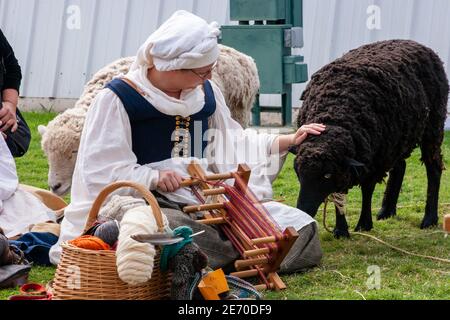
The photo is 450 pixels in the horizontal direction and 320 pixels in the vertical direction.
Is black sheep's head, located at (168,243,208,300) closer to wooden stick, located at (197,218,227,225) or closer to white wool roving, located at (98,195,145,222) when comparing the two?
white wool roving, located at (98,195,145,222)

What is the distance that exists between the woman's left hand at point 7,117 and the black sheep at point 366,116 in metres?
1.76

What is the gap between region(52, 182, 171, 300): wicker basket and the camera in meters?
3.79

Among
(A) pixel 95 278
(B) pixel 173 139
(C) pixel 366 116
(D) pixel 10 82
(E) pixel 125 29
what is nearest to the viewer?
(A) pixel 95 278

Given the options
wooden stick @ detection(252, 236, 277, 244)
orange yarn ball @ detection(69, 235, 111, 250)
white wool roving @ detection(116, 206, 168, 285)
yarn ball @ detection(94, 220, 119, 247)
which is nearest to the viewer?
white wool roving @ detection(116, 206, 168, 285)

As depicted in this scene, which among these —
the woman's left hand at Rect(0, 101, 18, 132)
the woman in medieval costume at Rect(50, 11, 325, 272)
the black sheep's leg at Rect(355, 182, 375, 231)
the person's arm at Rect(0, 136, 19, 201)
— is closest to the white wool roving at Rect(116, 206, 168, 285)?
the woman in medieval costume at Rect(50, 11, 325, 272)

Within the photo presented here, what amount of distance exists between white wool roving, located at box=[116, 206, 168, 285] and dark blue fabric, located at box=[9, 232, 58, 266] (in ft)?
4.89

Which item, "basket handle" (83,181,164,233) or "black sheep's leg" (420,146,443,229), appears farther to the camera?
"black sheep's leg" (420,146,443,229)

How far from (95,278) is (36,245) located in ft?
4.70

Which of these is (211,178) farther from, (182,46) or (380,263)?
(380,263)

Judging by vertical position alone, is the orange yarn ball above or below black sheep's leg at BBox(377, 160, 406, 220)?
above

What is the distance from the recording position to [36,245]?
5141mm

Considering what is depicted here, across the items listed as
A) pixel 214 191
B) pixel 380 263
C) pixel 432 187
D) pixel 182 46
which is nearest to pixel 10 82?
pixel 182 46

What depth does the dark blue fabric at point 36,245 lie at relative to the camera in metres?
5.12

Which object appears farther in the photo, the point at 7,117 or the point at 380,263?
the point at 7,117
